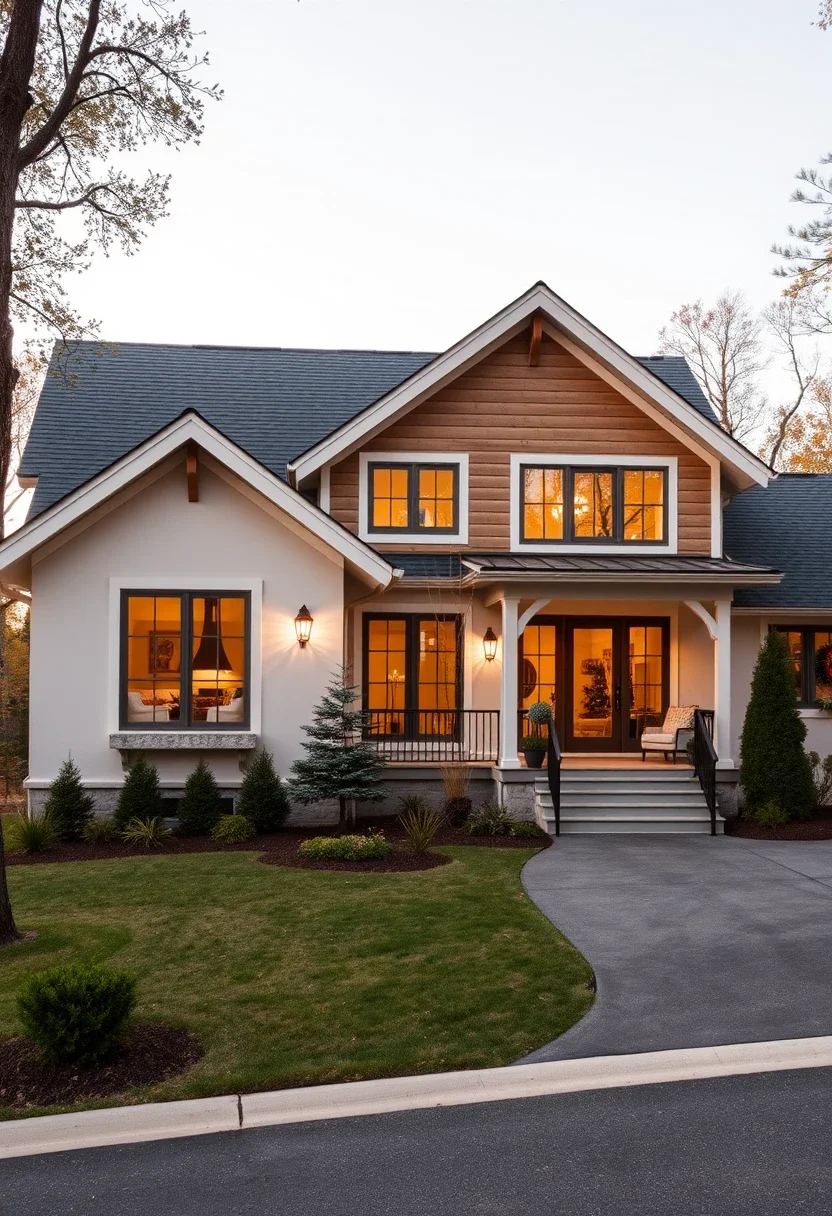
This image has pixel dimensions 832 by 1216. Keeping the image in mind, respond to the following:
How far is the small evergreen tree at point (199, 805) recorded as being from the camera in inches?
477

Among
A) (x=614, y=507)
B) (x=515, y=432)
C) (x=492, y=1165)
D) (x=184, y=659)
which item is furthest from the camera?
(x=614, y=507)

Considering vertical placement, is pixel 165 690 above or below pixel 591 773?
above

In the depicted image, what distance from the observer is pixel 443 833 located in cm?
1235

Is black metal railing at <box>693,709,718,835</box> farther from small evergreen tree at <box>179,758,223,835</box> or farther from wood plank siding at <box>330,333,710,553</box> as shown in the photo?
small evergreen tree at <box>179,758,223,835</box>

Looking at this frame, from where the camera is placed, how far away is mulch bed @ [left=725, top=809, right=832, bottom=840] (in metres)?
12.1

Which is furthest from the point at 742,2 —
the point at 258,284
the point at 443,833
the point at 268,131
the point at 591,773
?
the point at 258,284

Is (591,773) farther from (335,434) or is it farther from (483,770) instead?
(335,434)

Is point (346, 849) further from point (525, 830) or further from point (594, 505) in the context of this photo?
point (594, 505)

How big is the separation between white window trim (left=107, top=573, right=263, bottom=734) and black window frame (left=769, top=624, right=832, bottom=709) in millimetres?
8497

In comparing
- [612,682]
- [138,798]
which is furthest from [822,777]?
[138,798]

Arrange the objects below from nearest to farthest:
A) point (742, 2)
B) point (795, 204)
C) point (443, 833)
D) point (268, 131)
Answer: point (443, 833) < point (742, 2) < point (268, 131) < point (795, 204)

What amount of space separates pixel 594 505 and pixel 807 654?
440cm

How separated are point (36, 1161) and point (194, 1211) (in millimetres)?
951

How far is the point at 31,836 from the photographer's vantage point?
1134 centimetres
